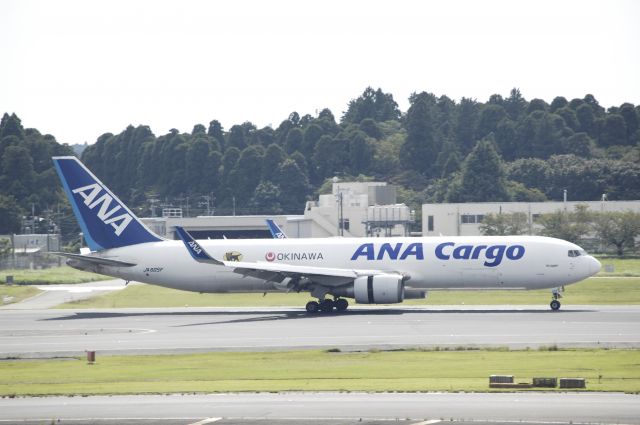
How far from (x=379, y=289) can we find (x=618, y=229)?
56.6 metres

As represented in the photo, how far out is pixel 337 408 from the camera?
2583 centimetres

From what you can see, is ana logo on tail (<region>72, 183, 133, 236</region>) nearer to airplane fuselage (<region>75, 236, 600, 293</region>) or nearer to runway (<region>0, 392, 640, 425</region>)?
airplane fuselage (<region>75, 236, 600, 293</region>)

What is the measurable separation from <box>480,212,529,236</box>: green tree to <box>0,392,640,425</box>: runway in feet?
277

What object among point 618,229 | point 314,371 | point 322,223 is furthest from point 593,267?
point 322,223

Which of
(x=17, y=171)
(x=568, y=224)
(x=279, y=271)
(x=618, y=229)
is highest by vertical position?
(x=17, y=171)

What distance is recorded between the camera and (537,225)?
112 meters

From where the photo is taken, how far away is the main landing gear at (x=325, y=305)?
55.8 m

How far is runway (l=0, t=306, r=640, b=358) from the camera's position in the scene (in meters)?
40.9

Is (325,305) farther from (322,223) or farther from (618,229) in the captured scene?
(322,223)

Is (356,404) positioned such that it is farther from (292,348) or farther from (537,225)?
(537,225)

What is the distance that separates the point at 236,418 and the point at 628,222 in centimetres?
8437

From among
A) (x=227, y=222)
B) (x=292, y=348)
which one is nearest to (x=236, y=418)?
(x=292, y=348)

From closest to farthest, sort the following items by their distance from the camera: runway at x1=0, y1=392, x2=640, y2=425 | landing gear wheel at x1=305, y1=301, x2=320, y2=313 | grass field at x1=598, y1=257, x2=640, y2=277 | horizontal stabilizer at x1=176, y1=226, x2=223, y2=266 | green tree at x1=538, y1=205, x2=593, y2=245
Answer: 1. runway at x1=0, y1=392, x2=640, y2=425
2. horizontal stabilizer at x1=176, y1=226, x2=223, y2=266
3. landing gear wheel at x1=305, y1=301, x2=320, y2=313
4. grass field at x1=598, y1=257, x2=640, y2=277
5. green tree at x1=538, y1=205, x2=593, y2=245

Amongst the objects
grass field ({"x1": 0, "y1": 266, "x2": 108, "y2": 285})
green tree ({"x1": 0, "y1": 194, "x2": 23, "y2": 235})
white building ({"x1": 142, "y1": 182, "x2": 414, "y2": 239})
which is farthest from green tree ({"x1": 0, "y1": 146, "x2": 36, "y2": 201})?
grass field ({"x1": 0, "y1": 266, "x2": 108, "y2": 285})
